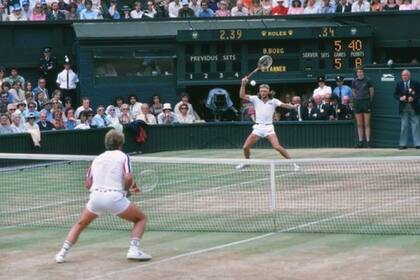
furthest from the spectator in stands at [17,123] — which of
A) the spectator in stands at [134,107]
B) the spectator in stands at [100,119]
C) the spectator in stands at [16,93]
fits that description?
the spectator in stands at [134,107]

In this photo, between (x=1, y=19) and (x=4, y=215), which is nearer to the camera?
(x=4, y=215)

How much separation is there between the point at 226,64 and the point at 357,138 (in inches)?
165

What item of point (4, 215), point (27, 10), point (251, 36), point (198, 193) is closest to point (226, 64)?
point (251, 36)

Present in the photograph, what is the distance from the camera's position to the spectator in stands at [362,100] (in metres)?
27.8

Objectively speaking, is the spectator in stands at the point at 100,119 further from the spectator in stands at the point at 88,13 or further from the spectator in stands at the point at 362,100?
the spectator in stands at the point at 362,100

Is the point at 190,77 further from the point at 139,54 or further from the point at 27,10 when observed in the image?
the point at 27,10

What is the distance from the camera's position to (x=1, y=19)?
3030 cm

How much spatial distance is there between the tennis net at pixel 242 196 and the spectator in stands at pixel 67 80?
7.58 meters

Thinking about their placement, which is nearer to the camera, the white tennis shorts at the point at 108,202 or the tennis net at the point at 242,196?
the white tennis shorts at the point at 108,202

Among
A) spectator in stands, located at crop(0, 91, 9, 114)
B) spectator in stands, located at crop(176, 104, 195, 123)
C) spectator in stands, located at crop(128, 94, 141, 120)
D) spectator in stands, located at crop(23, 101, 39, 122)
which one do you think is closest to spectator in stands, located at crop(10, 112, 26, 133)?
spectator in stands, located at crop(23, 101, 39, 122)

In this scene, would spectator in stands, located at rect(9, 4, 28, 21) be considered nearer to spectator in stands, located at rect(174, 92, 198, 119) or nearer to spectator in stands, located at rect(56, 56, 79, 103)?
spectator in stands, located at rect(56, 56, 79, 103)

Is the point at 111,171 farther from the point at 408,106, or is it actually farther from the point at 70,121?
the point at 408,106

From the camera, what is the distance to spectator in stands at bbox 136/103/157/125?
28.6 meters

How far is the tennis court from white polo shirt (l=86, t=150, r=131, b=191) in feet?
3.17
